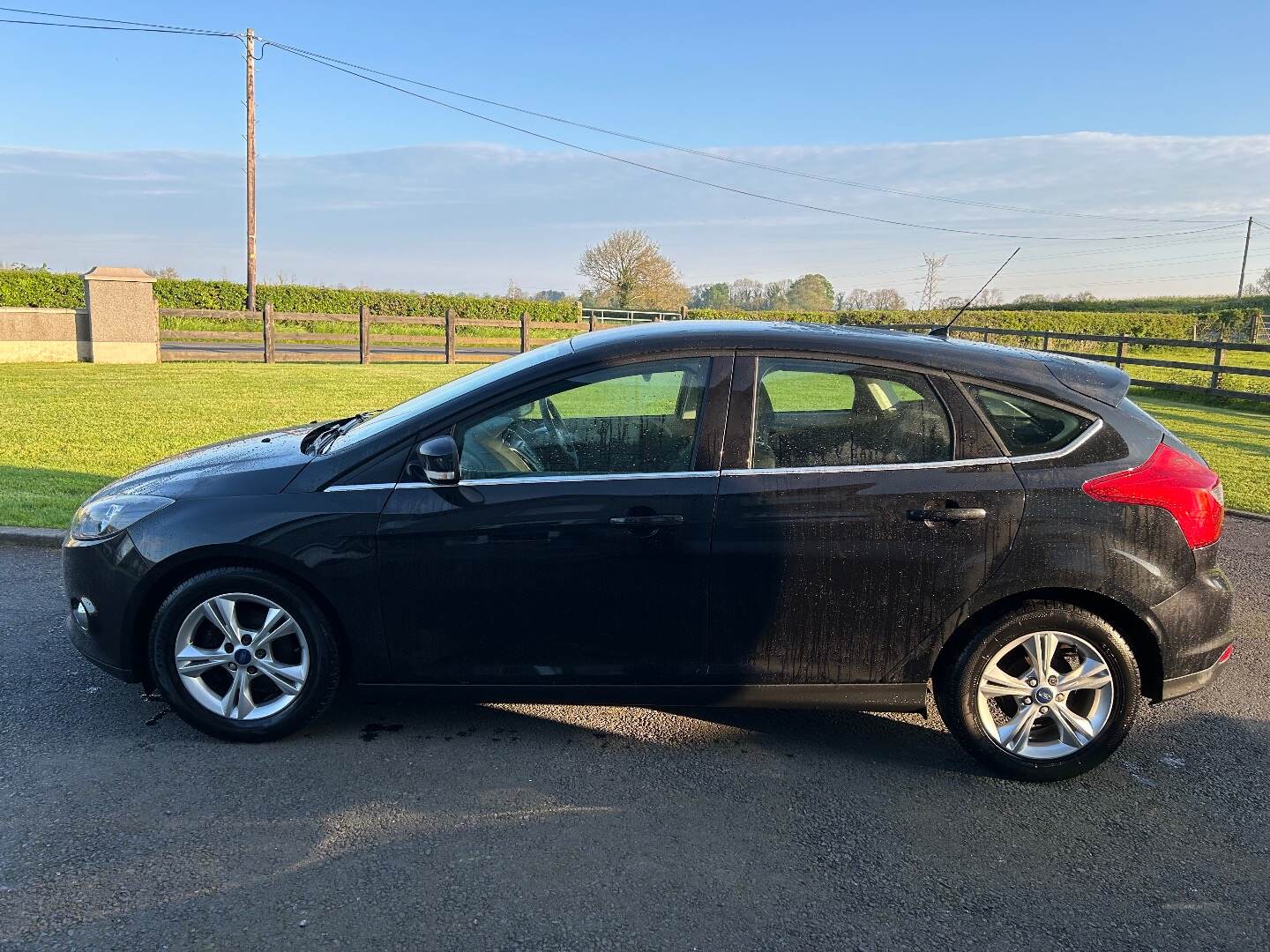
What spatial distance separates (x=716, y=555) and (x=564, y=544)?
21.9 inches

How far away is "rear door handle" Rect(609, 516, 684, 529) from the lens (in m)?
3.35

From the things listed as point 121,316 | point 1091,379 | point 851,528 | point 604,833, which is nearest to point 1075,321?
point 121,316

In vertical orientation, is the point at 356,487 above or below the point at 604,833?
above

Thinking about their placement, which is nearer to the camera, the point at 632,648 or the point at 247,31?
the point at 632,648

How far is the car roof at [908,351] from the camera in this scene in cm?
353

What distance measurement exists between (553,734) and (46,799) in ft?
5.82

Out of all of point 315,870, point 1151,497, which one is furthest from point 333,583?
point 1151,497

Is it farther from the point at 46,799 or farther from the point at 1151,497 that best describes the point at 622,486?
the point at 46,799

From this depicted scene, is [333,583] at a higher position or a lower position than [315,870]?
higher

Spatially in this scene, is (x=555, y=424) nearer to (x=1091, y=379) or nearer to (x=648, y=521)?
Answer: (x=648, y=521)

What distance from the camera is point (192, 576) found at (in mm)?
3523

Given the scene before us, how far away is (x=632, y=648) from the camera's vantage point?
3.46 meters

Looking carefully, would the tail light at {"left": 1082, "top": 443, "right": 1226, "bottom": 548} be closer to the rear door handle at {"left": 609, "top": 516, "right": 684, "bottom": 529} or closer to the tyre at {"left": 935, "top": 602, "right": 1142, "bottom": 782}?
the tyre at {"left": 935, "top": 602, "right": 1142, "bottom": 782}

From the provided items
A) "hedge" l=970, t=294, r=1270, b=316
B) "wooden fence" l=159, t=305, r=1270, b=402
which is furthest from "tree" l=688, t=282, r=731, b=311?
"wooden fence" l=159, t=305, r=1270, b=402
